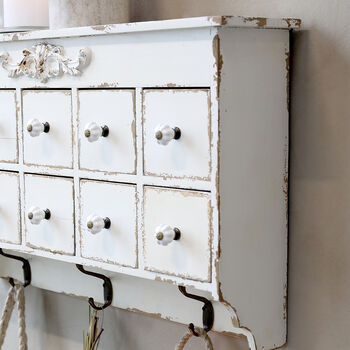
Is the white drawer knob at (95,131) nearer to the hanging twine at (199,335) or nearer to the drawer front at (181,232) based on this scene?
the drawer front at (181,232)

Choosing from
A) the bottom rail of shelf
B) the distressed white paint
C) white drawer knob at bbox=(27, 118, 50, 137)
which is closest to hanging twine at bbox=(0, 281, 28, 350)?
the bottom rail of shelf

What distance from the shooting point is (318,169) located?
1150mm

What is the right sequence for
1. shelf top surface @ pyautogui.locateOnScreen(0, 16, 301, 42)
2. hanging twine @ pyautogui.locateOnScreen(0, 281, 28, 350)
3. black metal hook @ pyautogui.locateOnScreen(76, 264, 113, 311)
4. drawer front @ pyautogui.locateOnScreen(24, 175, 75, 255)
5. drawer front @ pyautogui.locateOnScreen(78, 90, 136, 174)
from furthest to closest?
hanging twine @ pyautogui.locateOnScreen(0, 281, 28, 350) < black metal hook @ pyautogui.locateOnScreen(76, 264, 113, 311) < drawer front @ pyautogui.locateOnScreen(24, 175, 75, 255) < drawer front @ pyautogui.locateOnScreen(78, 90, 136, 174) < shelf top surface @ pyautogui.locateOnScreen(0, 16, 301, 42)

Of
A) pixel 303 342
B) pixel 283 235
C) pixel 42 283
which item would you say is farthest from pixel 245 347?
pixel 42 283

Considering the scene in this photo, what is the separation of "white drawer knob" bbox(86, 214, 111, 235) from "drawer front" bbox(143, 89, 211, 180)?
0.38 feet

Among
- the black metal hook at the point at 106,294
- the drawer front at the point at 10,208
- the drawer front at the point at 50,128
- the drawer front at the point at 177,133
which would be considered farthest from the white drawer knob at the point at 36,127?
the black metal hook at the point at 106,294

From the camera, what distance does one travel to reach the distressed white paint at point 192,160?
105 centimetres

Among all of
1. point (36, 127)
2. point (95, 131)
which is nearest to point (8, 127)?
point (36, 127)

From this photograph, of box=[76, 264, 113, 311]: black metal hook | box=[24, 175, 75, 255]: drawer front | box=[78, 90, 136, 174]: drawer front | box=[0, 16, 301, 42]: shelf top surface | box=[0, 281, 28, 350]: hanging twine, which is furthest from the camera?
box=[0, 281, 28, 350]: hanging twine

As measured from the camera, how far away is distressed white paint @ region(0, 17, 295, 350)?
1.05m

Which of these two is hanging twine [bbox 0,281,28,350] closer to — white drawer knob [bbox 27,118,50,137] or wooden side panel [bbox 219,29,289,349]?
white drawer knob [bbox 27,118,50,137]

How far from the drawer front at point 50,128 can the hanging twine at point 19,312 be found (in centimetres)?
39

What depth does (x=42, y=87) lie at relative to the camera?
4.13 ft

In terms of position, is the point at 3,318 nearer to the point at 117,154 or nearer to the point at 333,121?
the point at 117,154
